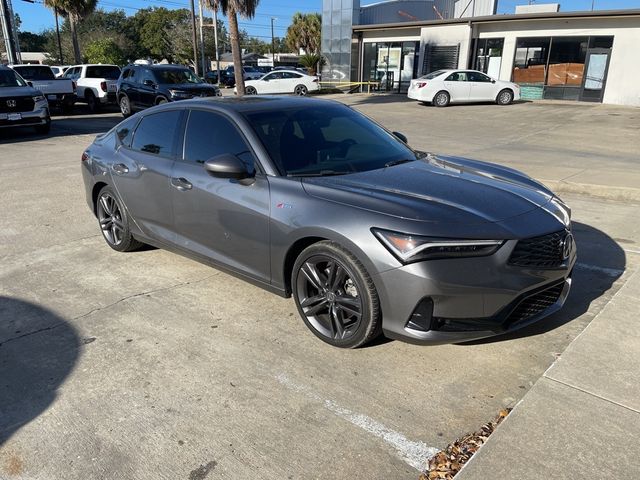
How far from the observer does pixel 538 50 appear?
25.1m

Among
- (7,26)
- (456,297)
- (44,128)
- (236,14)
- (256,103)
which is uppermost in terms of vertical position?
(236,14)

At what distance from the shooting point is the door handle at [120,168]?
5.09m

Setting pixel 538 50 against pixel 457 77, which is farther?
pixel 538 50

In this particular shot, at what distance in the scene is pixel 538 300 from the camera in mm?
3355

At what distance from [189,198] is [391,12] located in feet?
108

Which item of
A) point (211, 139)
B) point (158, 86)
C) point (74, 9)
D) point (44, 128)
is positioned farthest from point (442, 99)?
point (74, 9)

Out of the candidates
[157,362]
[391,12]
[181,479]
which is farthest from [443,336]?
[391,12]

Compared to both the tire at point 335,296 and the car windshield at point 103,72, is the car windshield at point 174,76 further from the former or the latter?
the tire at point 335,296

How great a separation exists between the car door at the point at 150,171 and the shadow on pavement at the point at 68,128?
35.5 feet

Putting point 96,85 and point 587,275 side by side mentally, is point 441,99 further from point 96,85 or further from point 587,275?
point 587,275

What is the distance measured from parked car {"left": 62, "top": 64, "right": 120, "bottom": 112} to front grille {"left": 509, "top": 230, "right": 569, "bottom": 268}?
21.7 m

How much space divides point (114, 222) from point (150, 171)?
3.33 ft

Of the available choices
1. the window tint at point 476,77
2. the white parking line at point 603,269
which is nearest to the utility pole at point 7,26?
the window tint at point 476,77

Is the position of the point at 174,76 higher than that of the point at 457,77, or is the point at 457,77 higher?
the point at 174,76
